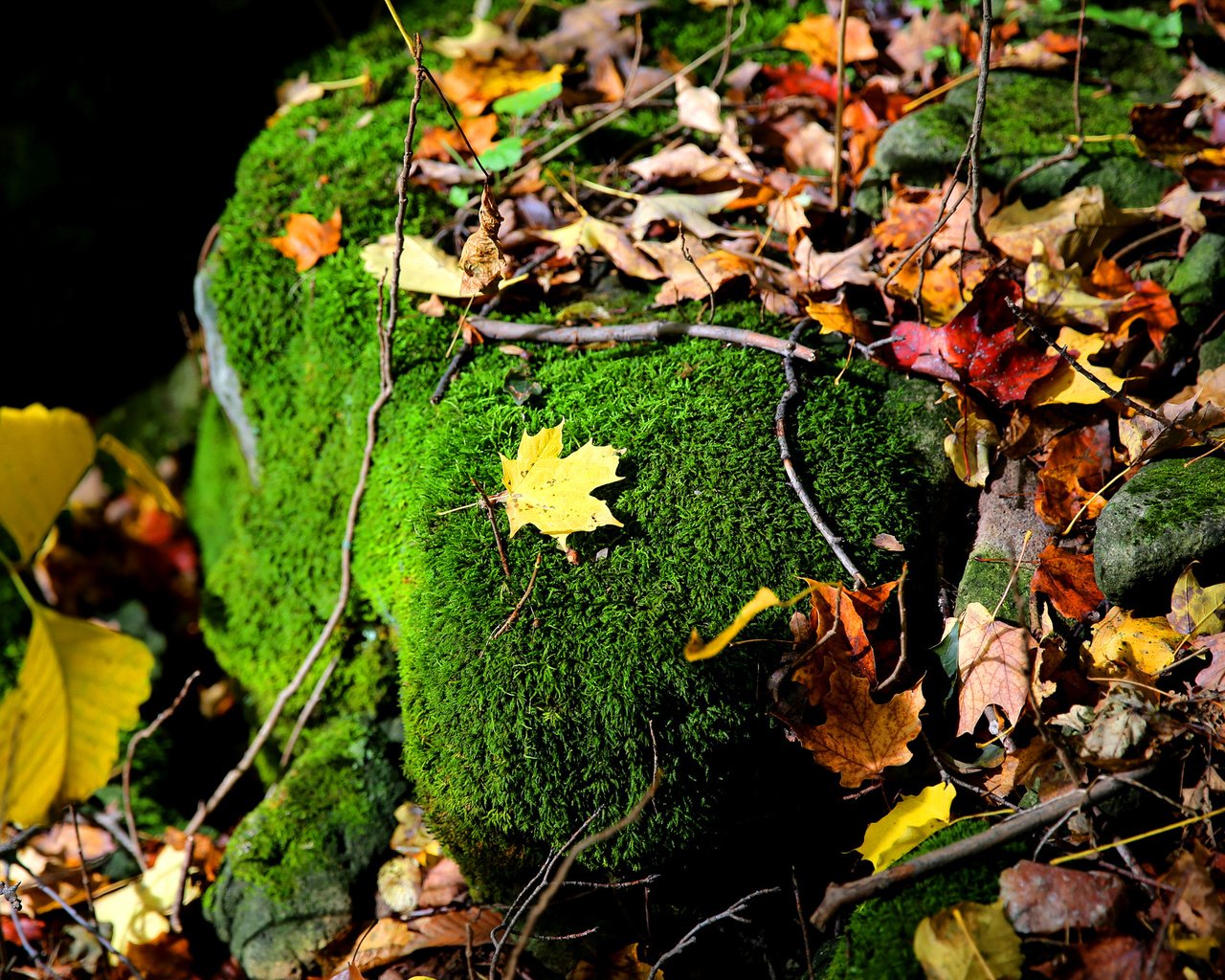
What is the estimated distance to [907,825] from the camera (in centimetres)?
169

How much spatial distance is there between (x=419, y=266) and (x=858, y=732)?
183 cm

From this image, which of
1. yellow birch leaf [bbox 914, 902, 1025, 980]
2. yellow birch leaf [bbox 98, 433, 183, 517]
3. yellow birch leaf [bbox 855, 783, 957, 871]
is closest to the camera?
yellow birch leaf [bbox 914, 902, 1025, 980]

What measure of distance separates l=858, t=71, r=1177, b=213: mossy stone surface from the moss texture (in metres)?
0.83

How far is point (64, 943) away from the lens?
2.56 meters

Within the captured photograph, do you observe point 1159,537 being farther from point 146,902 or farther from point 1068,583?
point 146,902

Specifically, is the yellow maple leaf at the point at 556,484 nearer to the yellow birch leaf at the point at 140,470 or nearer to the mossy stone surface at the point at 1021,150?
the mossy stone surface at the point at 1021,150

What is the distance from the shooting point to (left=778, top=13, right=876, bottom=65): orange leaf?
10.2ft

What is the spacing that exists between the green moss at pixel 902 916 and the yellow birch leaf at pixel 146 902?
6.69 ft

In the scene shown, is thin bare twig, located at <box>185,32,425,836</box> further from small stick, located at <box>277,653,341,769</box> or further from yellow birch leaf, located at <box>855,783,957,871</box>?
yellow birch leaf, located at <box>855,783,957,871</box>

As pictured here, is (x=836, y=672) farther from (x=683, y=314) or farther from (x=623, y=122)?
(x=623, y=122)

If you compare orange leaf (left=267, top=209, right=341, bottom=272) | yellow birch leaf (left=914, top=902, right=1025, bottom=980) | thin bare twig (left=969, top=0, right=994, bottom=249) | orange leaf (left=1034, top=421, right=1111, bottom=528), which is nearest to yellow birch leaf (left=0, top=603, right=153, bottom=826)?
orange leaf (left=267, top=209, right=341, bottom=272)

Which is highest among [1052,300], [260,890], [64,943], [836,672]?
[1052,300]

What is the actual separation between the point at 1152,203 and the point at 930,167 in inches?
26.5

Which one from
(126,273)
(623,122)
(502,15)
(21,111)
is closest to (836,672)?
(623,122)
